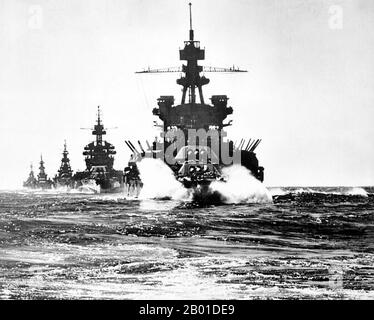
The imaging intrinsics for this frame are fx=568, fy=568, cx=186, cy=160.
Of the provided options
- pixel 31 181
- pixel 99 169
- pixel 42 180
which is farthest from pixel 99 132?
pixel 31 181

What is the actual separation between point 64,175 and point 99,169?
31.5 metres

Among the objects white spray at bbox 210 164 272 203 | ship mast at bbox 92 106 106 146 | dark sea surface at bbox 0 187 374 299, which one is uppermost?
ship mast at bbox 92 106 106 146

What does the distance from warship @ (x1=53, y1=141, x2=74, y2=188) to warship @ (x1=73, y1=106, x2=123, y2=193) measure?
1441 cm

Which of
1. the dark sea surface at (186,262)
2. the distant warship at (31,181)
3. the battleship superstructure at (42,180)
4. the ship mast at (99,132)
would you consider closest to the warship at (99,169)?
the ship mast at (99,132)

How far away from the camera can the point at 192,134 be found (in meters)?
85.8

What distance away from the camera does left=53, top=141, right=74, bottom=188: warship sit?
158 metres

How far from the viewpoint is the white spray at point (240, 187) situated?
61062 mm

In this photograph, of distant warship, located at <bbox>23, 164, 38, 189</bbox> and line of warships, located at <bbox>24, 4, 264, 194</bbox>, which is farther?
distant warship, located at <bbox>23, 164, 38, 189</bbox>

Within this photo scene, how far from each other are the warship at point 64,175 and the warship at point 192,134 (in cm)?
7180

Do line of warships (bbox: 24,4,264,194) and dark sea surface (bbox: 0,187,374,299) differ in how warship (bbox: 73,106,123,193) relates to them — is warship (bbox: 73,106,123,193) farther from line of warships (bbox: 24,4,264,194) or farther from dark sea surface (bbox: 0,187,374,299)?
dark sea surface (bbox: 0,187,374,299)

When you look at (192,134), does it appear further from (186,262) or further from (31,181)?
(31,181)

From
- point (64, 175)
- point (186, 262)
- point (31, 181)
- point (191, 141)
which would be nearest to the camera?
point (186, 262)

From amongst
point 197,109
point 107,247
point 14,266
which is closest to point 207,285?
point 14,266

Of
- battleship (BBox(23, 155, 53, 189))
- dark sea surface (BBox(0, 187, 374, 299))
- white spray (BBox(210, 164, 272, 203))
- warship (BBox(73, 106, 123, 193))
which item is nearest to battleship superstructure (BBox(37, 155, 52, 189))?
battleship (BBox(23, 155, 53, 189))
